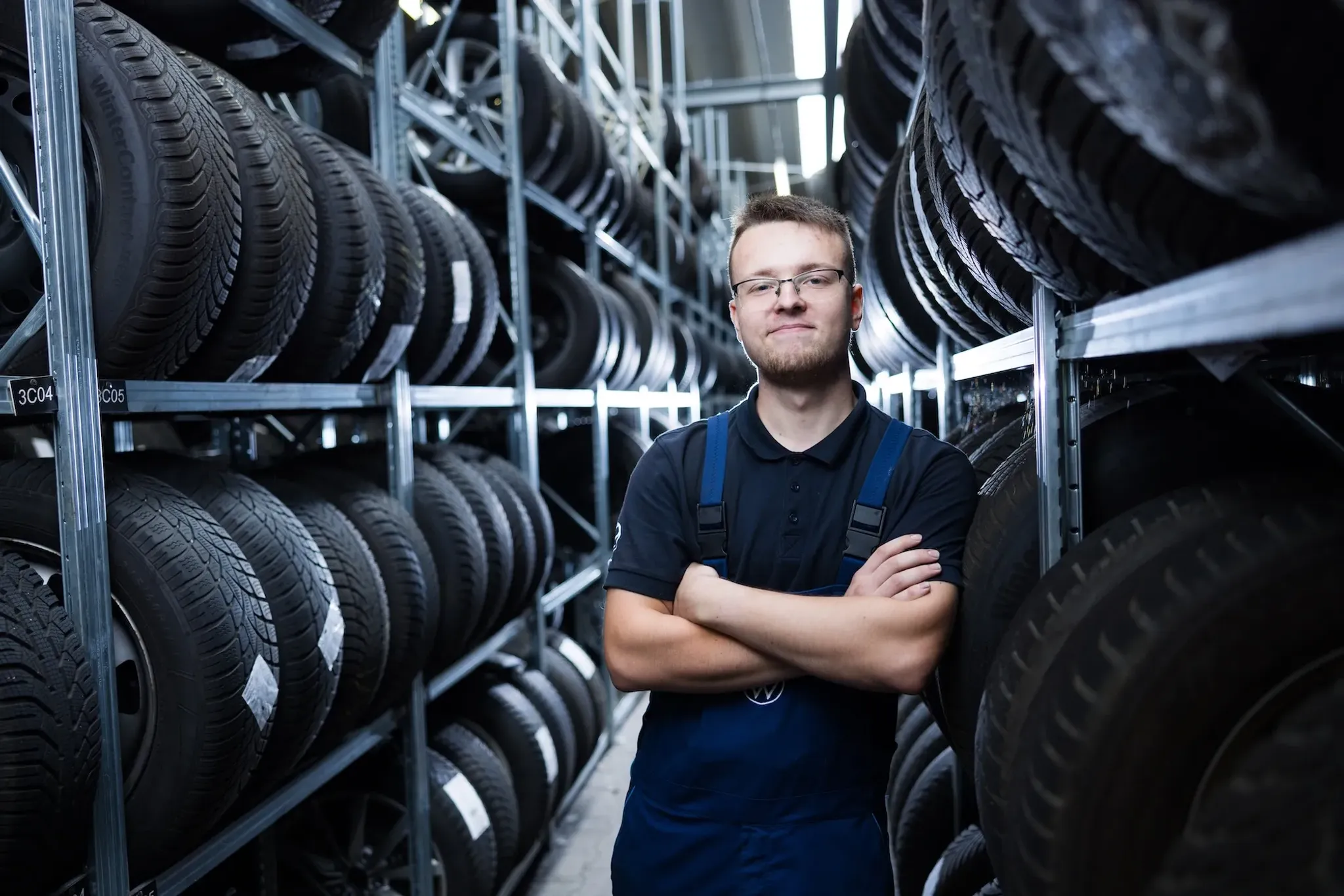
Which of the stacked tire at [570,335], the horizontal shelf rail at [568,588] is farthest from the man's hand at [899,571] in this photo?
the stacked tire at [570,335]

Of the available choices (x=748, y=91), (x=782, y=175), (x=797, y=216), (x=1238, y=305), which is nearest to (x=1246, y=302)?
(x=1238, y=305)

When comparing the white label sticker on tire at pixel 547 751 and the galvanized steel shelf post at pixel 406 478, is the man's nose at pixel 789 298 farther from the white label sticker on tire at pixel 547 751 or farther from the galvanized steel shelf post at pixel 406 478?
the white label sticker on tire at pixel 547 751

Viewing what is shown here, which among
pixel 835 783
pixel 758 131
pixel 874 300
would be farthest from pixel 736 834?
pixel 758 131

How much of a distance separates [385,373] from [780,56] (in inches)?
406

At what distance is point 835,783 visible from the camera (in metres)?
1.67

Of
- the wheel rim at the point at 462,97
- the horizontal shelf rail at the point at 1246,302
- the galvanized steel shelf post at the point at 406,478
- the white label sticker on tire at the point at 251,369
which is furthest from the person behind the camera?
the wheel rim at the point at 462,97

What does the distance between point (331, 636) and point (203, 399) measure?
1.86 feet

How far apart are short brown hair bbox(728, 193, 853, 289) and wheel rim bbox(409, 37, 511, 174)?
99.0 inches

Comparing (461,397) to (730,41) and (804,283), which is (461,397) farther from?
(730,41)

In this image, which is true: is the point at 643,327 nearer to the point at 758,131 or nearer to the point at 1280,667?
the point at 1280,667

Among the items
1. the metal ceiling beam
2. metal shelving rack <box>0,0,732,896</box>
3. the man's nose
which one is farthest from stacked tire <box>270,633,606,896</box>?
the metal ceiling beam

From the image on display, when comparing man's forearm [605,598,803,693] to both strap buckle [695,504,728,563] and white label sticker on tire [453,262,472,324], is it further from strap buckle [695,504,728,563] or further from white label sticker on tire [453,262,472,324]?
white label sticker on tire [453,262,472,324]

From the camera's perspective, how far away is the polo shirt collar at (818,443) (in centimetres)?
175

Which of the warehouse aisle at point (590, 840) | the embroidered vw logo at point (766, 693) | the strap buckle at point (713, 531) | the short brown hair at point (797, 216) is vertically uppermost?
the short brown hair at point (797, 216)
